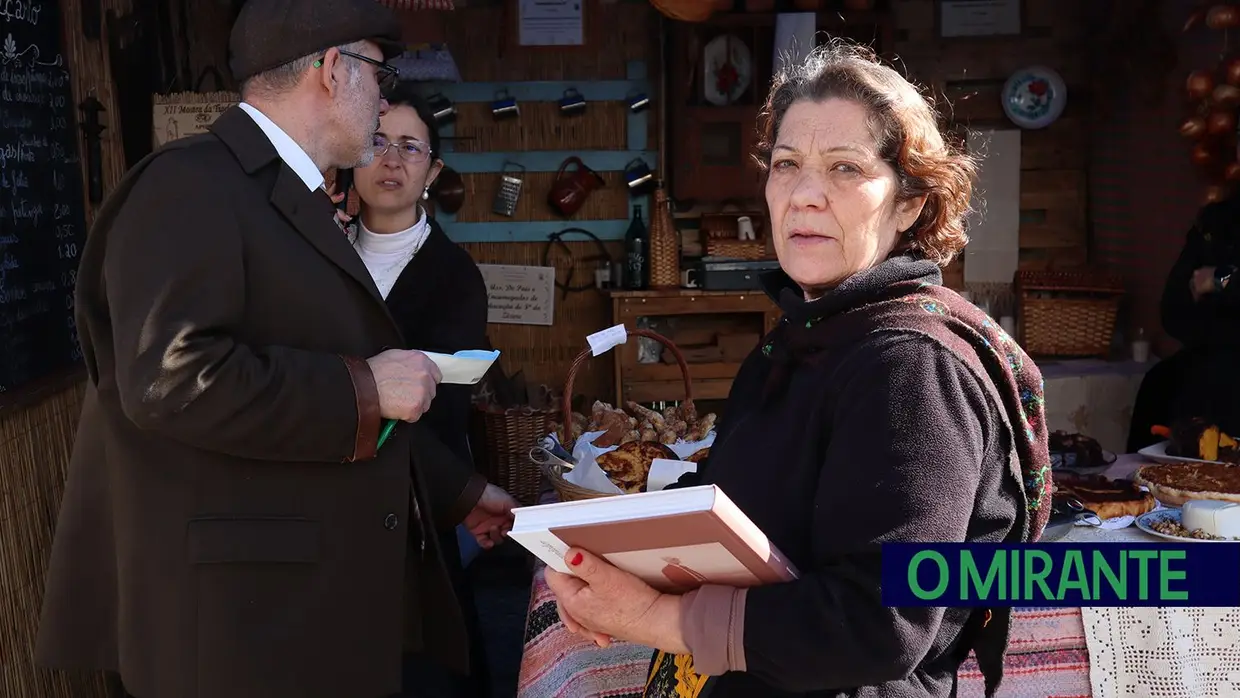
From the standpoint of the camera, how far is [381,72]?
7.88 ft

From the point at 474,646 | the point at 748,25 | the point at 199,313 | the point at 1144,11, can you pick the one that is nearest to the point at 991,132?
the point at 1144,11

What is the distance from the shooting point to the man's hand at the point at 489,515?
274cm


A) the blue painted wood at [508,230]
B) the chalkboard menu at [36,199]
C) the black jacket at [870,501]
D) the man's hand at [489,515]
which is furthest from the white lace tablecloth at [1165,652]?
the blue painted wood at [508,230]

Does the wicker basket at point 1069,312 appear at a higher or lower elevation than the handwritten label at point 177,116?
lower

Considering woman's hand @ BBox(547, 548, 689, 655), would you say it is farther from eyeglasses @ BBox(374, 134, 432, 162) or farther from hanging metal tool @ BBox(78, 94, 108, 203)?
hanging metal tool @ BBox(78, 94, 108, 203)

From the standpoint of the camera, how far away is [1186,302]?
4.71 metres

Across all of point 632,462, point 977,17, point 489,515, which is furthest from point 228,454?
point 977,17

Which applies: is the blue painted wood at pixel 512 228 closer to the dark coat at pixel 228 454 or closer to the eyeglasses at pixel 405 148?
the eyeglasses at pixel 405 148

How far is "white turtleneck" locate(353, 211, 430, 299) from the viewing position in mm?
3270

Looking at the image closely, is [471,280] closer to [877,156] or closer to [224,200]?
[224,200]

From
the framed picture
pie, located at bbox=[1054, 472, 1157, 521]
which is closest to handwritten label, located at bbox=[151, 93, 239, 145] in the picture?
pie, located at bbox=[1054, 472, 1157, 521]

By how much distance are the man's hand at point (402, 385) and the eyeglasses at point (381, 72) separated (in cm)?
64

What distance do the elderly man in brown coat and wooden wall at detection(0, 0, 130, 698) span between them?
645 millimetres

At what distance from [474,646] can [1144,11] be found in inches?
195
